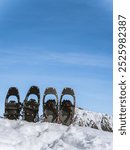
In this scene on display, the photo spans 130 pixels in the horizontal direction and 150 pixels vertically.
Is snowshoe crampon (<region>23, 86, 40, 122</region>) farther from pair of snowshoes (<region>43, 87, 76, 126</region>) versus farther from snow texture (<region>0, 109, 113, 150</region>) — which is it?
snow texture (<region>0, 109, 113, 150</region>)

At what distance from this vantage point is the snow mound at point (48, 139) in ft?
38.3

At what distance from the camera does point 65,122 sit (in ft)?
54.7

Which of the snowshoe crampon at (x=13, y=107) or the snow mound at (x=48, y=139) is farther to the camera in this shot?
the snowshoe crampon at (x=13, y=107)

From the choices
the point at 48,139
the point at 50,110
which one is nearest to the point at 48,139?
the point at 48,139

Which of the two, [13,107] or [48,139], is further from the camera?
[13,107]

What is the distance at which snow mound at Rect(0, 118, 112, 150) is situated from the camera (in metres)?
11.7

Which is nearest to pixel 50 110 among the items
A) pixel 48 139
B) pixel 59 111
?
pixel 59 111

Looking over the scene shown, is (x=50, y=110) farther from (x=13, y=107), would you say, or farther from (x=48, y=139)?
(x=48, y=139)

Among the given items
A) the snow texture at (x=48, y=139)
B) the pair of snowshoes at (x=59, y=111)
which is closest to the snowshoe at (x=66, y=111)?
the pair of snowshoes at (x=59, y=111)

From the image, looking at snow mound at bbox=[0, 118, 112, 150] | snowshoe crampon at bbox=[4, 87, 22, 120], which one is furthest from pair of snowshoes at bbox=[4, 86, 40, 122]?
snow mound at bbox=[0, 118, 112, 150]

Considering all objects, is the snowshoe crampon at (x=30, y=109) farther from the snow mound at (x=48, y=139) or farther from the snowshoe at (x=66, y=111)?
the snow mound at (x=48, y=139)

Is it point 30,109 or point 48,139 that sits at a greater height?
point 30,109

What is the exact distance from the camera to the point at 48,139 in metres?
12.7

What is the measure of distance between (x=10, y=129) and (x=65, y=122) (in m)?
3.74
